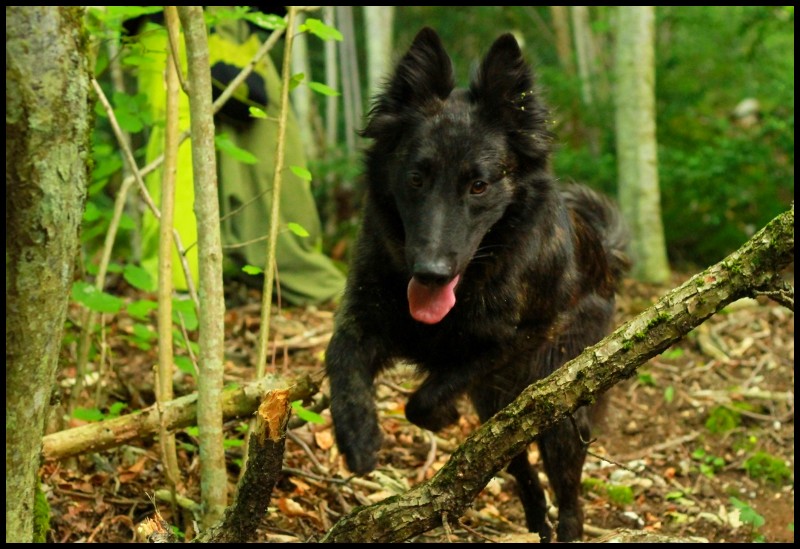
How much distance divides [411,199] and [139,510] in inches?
82.4

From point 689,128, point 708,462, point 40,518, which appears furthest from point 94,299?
point 689,128

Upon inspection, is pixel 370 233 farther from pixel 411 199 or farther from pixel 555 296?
pixel 555 296

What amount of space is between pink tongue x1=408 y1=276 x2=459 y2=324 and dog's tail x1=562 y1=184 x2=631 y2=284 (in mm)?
1670

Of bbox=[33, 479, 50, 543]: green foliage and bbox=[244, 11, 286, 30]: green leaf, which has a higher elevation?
bbox=[244, 11, 286, 30]: green leaf

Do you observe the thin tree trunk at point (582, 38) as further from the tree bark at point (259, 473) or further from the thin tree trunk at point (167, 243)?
the tree bark at point (259, 473)

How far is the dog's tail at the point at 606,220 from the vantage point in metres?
5.29

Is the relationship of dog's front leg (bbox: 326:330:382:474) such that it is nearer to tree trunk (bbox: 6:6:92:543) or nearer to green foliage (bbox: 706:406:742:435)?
tree trunk (bbox: 6:6:92:543)

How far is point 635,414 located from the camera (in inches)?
279

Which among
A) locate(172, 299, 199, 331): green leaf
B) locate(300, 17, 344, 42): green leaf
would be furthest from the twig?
locate(300, 17, 344, 42): green leaf

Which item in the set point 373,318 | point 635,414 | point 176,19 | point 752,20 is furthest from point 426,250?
point 752,20

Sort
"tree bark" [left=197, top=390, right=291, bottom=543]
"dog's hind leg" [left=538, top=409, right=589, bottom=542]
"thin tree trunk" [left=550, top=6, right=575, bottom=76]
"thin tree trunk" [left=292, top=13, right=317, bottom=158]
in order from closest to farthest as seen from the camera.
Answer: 1. "tree bark" [left=197, top=390, right=291, bottom=543]
2. "dog's hind leg" [left=538, top=409, right=589, bottom=542]
3. "thin tree trunk" [left=292, top=13, right=317, bottom=158]
4. "thin tree trunk" [left=550, top=6, right=575, bottom=76]

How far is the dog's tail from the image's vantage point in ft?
17.4

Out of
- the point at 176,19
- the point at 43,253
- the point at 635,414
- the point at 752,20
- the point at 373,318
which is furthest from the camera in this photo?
the point at 752,20

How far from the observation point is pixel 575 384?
297 centimetres
